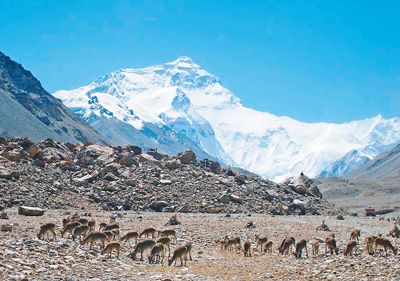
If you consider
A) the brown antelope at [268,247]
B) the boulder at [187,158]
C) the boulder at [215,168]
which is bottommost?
the brown antelope at [268,247]

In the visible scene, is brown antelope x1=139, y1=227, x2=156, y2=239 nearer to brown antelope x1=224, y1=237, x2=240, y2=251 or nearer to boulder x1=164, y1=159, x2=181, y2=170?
brown antelope x1=224, y1=237, x2=240, y2=251

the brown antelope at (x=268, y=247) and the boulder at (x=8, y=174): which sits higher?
the boulder at (x=8, y=174)

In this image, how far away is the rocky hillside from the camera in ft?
167

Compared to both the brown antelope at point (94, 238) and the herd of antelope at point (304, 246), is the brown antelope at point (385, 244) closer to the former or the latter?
the herd of antelope at point (304, 246)

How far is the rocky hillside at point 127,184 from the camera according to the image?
51031mm

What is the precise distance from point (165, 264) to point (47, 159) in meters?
39.1

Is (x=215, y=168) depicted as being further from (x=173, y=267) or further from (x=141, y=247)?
(x=173, y=267)

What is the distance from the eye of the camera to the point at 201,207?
55.2 m

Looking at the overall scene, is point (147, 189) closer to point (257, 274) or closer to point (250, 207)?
point (250, 207)

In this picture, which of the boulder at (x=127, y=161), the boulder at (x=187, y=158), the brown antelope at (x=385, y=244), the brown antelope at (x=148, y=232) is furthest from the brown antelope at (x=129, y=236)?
the boulder at (x=187, y=158)

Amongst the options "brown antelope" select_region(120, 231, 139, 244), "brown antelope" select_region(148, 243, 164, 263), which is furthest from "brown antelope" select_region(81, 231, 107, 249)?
"brown antelope" select_region(120, 231, 139, 244)

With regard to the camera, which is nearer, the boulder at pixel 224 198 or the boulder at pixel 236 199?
the boulder at pixel 224 198

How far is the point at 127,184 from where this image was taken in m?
57.2

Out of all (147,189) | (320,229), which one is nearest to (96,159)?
(147,189)
